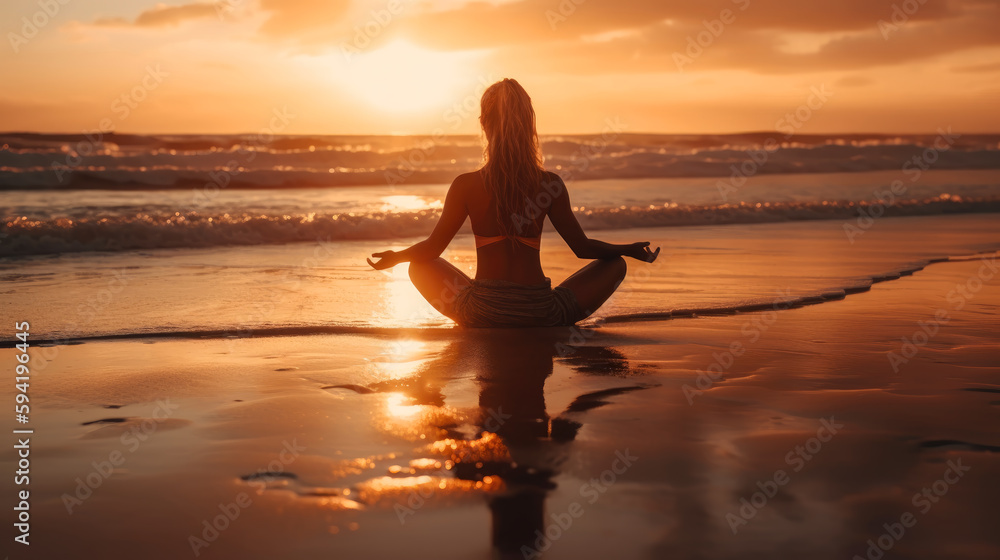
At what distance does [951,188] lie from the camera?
2014 centimetres

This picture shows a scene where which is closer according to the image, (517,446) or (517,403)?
(517,446)

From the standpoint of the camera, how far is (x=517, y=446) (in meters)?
3.20

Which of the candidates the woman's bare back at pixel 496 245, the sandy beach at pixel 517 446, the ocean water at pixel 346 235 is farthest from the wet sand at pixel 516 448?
the ocean water at pixel 346 235

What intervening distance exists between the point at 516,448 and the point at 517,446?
24 mm

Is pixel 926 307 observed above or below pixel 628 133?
below

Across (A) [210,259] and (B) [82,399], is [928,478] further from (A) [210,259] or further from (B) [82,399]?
(A) [210,259]

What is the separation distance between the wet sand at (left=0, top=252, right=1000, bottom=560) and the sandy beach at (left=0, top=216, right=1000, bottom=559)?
12 mm

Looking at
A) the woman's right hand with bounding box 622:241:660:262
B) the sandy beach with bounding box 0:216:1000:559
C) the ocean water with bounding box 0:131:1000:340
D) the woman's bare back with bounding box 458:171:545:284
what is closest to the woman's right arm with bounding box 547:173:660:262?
the woman's right hand with bounding box 622:241:660:262

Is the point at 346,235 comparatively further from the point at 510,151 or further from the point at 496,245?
the point at 510,151

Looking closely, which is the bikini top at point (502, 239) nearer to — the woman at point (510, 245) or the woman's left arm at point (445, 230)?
the woman at point (510, 245)

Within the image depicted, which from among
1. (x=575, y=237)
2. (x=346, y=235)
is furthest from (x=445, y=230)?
(x=346, y=235)

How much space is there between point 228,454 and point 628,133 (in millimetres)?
44067

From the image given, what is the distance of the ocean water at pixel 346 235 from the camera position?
21.0ft

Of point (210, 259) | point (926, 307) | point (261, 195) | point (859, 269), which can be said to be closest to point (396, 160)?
point (261, 195)
